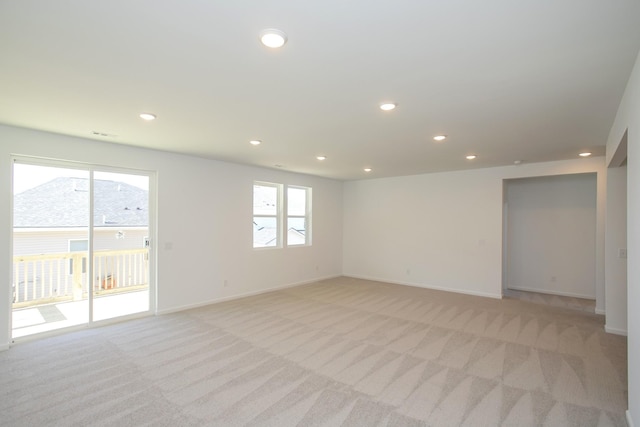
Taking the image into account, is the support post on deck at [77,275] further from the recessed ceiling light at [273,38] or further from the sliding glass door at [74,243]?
the recessed ceiling light at [273,38]

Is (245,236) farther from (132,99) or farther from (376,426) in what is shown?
(376,426)

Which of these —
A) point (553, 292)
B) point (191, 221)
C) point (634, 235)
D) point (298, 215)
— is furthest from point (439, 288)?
point (191, 221)

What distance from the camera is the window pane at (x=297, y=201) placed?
700cm

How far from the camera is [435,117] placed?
3.09 meters

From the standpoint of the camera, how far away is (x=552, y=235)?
6.27 m

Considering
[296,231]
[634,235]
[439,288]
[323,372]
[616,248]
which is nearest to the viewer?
[634,235]

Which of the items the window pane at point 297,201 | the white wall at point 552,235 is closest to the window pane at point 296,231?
the window pane at point 297,201

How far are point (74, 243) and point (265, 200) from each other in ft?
10.6

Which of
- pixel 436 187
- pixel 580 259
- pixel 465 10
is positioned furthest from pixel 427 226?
pixel 465 10

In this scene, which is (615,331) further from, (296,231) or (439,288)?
(296,231)

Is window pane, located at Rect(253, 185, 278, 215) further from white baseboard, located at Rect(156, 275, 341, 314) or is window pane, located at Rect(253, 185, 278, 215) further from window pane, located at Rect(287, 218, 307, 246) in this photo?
white baseboard, located at Rect(156, 275, 341, 314)

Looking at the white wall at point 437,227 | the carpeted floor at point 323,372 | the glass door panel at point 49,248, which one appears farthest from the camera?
the white wall at point 437,227

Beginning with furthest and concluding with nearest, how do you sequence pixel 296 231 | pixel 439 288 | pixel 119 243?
pixel 296 231 → pixel 439 288 → pixel 119 243

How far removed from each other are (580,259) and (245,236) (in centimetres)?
637
